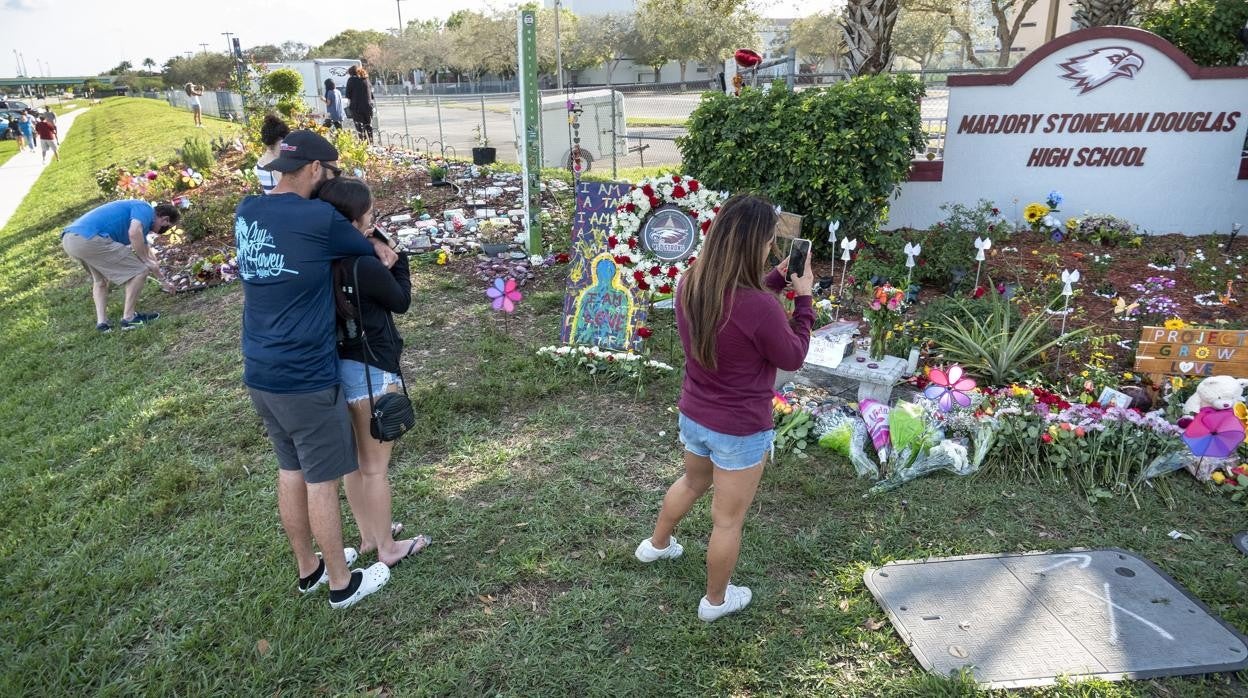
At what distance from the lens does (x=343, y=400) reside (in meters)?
2.77

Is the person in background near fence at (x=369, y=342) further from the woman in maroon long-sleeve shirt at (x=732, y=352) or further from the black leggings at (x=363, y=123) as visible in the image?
the black leggings at (x=363, y=123)

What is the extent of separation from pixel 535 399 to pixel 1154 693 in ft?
11.5

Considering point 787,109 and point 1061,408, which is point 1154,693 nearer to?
point 1061,408

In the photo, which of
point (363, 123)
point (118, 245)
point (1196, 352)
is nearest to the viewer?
point (1196, 352)

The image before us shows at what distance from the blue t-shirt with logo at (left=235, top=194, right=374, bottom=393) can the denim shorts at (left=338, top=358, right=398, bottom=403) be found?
0.17 meters

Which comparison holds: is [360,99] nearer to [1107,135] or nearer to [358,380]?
[1107,135]

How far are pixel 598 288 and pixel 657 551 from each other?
2616 millimetres

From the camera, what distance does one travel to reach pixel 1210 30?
7.86m

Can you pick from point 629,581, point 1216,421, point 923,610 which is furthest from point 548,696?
point 1216,421

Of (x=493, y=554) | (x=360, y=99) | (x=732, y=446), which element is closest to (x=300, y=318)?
(x=493, y=554)

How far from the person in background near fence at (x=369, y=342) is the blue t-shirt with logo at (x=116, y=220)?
4.96 metres

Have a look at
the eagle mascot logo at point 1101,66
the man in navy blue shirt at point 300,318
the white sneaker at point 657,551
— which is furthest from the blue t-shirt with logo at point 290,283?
the eagle mascot logo at point 1101,66

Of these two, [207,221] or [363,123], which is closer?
[207,221]

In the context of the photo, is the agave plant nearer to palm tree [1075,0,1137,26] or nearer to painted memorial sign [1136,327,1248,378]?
painted memorial sign [1136,327,1248,378]
